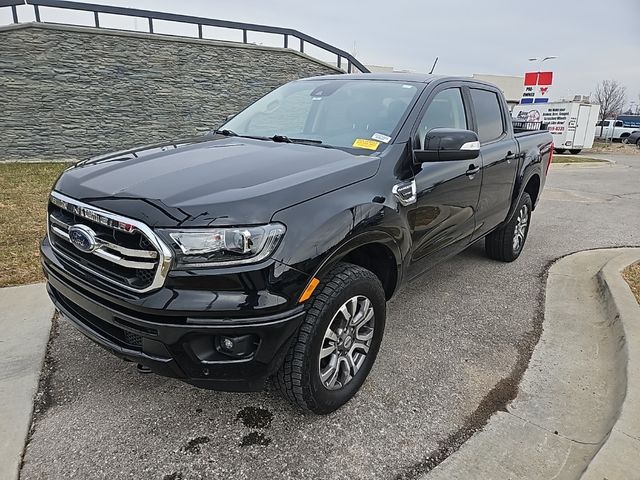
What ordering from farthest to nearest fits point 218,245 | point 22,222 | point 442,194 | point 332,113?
point 22,222 → point 332,113 → point 442,194 → point 218,245

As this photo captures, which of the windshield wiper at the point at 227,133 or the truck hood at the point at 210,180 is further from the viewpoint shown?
the windshield wiper at the point at 227,133

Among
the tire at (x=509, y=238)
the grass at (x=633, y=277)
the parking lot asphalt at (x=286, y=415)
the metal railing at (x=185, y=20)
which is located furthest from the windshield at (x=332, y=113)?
the metal railing at (x=185, y=20)

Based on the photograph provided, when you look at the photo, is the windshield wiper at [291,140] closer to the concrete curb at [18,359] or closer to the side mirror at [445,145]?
the side mirror at [445,145]

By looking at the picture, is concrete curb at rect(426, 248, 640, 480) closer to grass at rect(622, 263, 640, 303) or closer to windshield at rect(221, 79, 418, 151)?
grass at rect(622, 263, 640, 303)

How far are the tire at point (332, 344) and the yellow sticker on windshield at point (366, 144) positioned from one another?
31.1 inches

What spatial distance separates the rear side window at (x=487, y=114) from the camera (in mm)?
4023

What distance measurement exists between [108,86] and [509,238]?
11.2m

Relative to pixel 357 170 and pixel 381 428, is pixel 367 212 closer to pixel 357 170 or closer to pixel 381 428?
pixel 357 170

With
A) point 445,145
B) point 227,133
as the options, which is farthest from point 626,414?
point 227,133

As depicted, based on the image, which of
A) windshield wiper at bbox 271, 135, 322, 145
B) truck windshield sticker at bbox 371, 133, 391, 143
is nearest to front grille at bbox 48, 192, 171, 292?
windshield wiper at bbox 271, 135, 322, 145

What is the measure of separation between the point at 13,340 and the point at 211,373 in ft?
6.39

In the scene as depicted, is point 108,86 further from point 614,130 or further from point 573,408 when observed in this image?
Answer: point 614,130

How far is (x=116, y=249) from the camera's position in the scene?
2.03m

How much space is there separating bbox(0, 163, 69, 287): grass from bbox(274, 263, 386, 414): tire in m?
2.99
